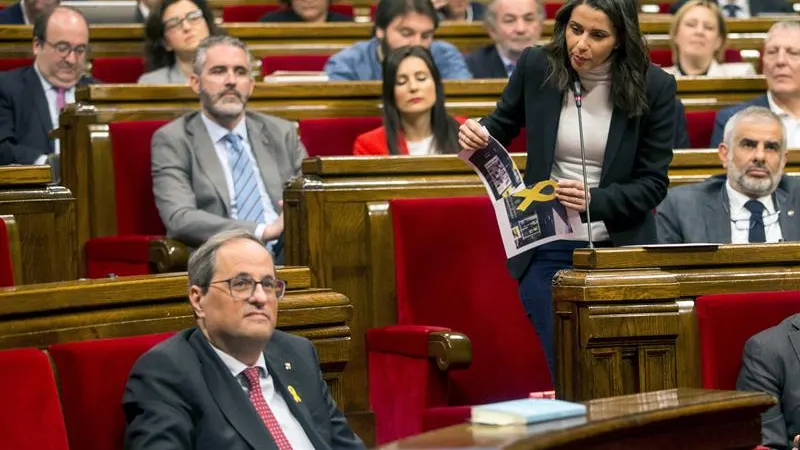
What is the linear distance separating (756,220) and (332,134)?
928mm

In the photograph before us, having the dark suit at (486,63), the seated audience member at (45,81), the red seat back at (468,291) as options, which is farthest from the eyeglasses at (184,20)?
the red seat back at (468,291)

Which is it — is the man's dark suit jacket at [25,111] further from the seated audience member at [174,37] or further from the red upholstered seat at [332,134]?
the red upholstered seat at [332,134]

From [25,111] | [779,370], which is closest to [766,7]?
[25,111]

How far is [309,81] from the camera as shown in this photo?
3.20m

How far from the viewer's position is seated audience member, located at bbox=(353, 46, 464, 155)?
2.97m

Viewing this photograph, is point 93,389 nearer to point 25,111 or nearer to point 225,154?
point 225,154

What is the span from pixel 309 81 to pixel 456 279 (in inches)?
34.3

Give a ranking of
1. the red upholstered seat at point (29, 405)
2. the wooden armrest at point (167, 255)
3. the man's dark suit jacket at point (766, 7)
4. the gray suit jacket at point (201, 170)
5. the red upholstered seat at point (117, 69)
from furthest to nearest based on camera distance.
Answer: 1. the man's dark suit jacket at point (766, 7)
2. the red upholstered seat at point (117, 69)
3. the gray suit jacket at point (201, 170)
4. the wooden armrest at point (167, 255)
5. the red upholstered seat at point (29, 405)

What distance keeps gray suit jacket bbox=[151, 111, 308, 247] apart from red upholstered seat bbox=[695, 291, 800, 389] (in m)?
1.04

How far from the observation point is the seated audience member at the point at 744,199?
2.66m

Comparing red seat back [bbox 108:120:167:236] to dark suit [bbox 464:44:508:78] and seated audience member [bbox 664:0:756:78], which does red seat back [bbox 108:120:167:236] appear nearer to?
dark suit [bbox 464:44:508:78]

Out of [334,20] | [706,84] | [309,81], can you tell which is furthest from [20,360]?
[334,20]

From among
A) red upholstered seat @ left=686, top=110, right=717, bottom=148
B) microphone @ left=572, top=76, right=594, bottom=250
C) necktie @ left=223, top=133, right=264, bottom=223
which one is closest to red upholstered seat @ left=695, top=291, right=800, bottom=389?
microphone @ left=572, top=76, right=594, bottom=250

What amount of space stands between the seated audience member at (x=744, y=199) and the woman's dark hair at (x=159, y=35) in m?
1.29
